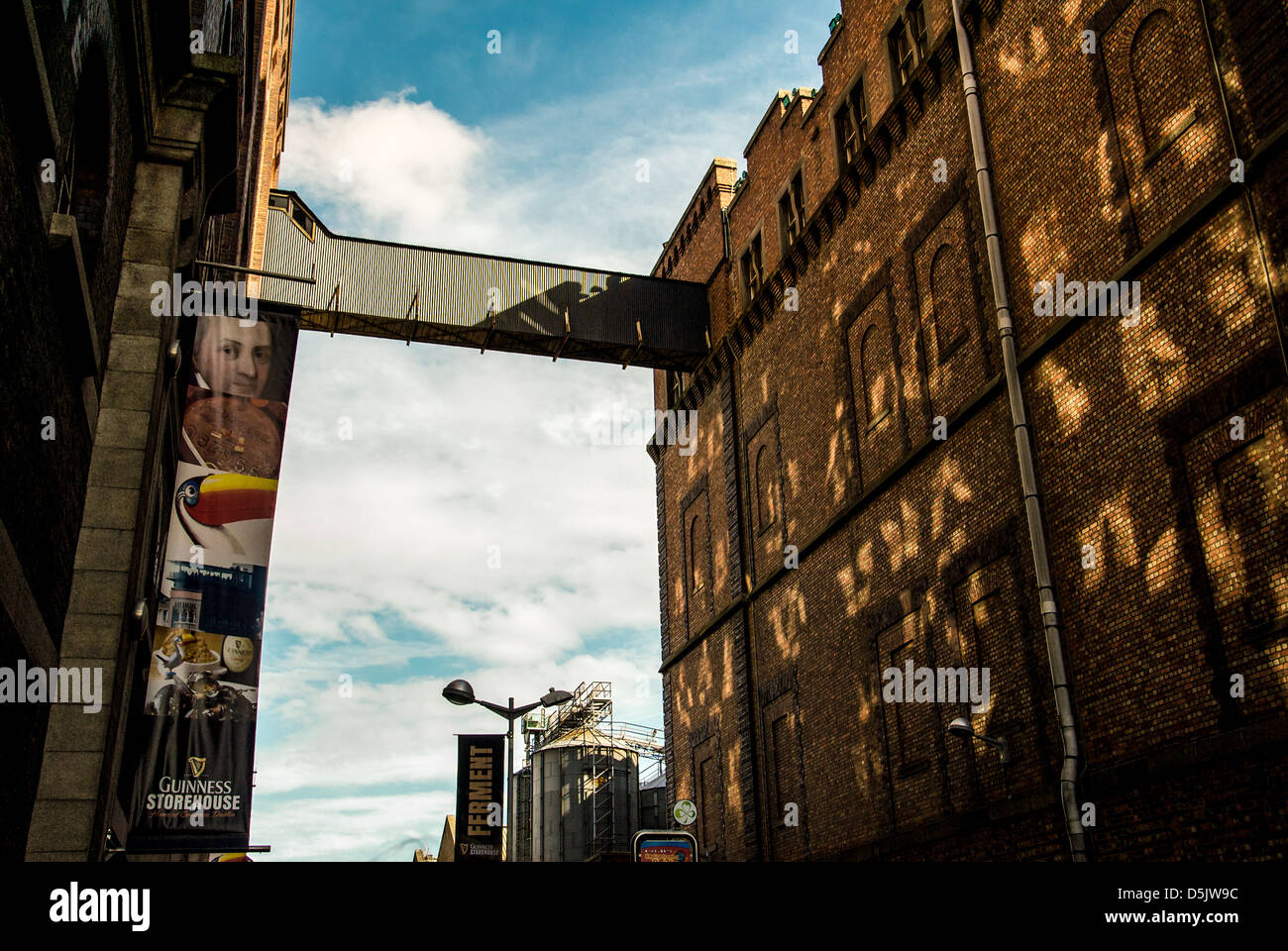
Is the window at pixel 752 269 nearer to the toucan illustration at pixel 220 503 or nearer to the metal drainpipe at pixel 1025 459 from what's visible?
the metal drainpipe at pixel 1025 459

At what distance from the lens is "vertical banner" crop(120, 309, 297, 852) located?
14.0 meters

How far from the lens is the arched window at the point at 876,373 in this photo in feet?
71.3

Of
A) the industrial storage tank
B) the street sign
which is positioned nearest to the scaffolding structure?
the industrial storage tank

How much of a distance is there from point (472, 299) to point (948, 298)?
13.6 m

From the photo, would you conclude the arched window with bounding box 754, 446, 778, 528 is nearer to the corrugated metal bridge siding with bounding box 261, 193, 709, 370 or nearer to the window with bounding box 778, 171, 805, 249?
the corrugated metal bridge siding with bounding box 261, 193, 709, 370

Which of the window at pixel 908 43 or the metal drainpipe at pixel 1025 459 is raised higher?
the window at pixel 908 43

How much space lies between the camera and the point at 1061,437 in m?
16.0

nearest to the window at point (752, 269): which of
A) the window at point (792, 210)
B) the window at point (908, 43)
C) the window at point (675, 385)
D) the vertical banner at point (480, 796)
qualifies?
the window at point (792, 210)

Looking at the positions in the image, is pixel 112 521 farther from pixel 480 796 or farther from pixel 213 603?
pixel 480 796

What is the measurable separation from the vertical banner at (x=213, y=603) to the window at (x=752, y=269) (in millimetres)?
14583

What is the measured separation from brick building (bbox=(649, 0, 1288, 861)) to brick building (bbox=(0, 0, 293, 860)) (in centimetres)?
1190

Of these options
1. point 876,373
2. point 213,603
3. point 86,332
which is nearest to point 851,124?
point 876,373

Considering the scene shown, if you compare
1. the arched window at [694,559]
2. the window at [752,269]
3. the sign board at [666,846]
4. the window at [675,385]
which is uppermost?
the window at [752,269]

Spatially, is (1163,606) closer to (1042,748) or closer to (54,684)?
(1042,748)
